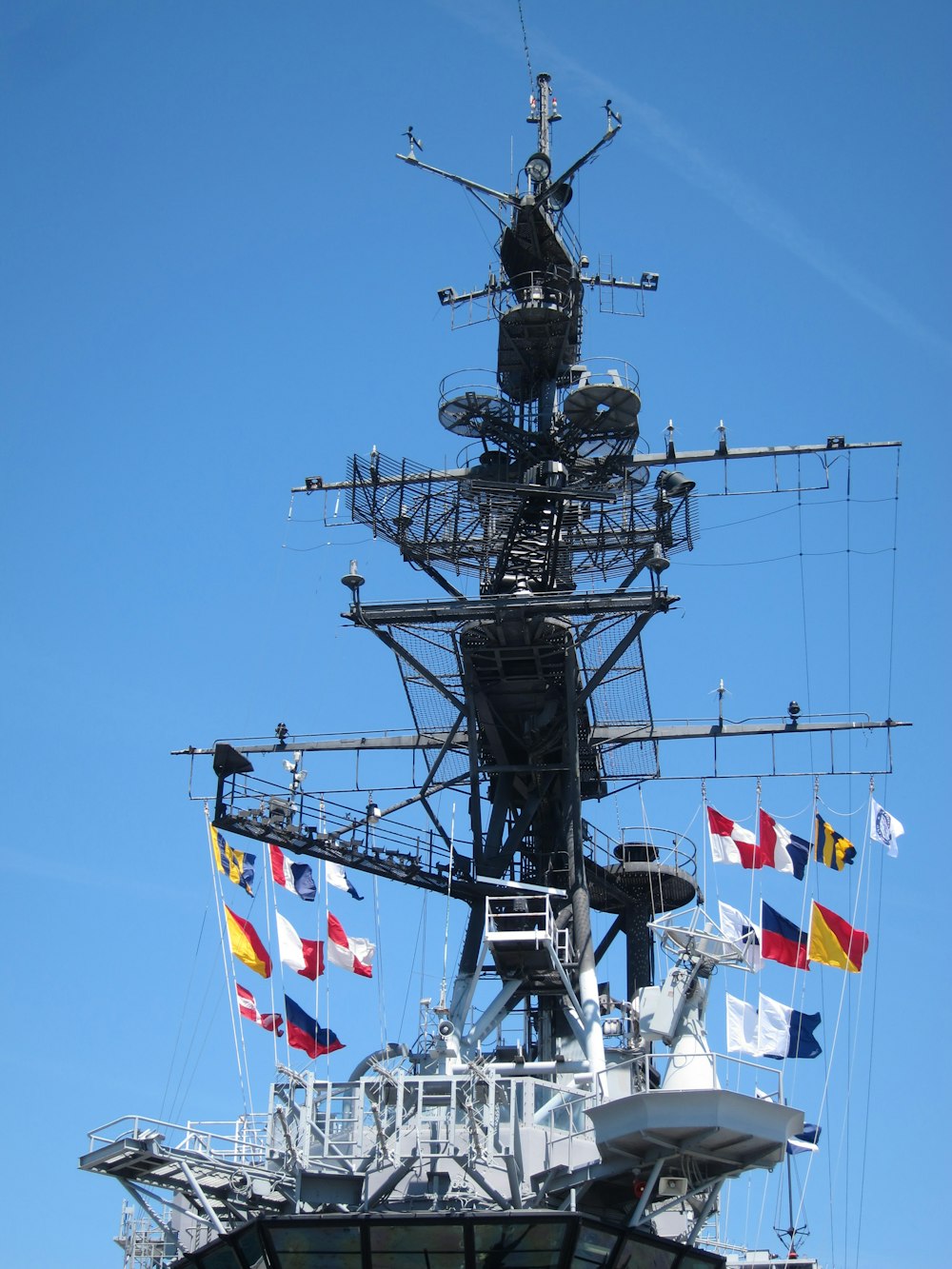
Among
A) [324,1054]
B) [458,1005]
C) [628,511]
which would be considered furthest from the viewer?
[628,511]

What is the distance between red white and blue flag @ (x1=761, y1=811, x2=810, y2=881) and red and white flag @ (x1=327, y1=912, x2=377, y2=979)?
7.49m

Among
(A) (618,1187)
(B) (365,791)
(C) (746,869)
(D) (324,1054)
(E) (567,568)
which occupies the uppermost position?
(E) (567,568)

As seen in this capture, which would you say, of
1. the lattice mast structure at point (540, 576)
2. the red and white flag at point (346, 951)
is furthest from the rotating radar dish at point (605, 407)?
the red and white flag at point (346, 951)

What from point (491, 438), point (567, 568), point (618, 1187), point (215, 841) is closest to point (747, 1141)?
point (618, 1187)

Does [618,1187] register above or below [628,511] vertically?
below

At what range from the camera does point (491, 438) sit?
133ft

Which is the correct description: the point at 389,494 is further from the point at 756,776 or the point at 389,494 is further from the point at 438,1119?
the point at 438,1119

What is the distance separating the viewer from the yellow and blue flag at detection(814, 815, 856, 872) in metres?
32.8

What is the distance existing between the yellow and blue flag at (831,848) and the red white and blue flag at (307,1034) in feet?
31.1

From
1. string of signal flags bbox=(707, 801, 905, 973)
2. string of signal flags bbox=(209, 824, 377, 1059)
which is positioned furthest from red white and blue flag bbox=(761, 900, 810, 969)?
string of signal flags bbox=(209, 824, 377, 1059)

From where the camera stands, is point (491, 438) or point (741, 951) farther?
point (491, 438)

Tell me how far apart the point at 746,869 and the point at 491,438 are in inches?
506

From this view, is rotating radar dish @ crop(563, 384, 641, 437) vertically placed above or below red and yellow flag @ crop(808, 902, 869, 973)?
above

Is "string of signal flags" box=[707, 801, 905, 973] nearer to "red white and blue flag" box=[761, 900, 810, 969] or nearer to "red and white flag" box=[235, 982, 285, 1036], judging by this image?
"red white and blue flag" box=[761, 900, 810, 969]
